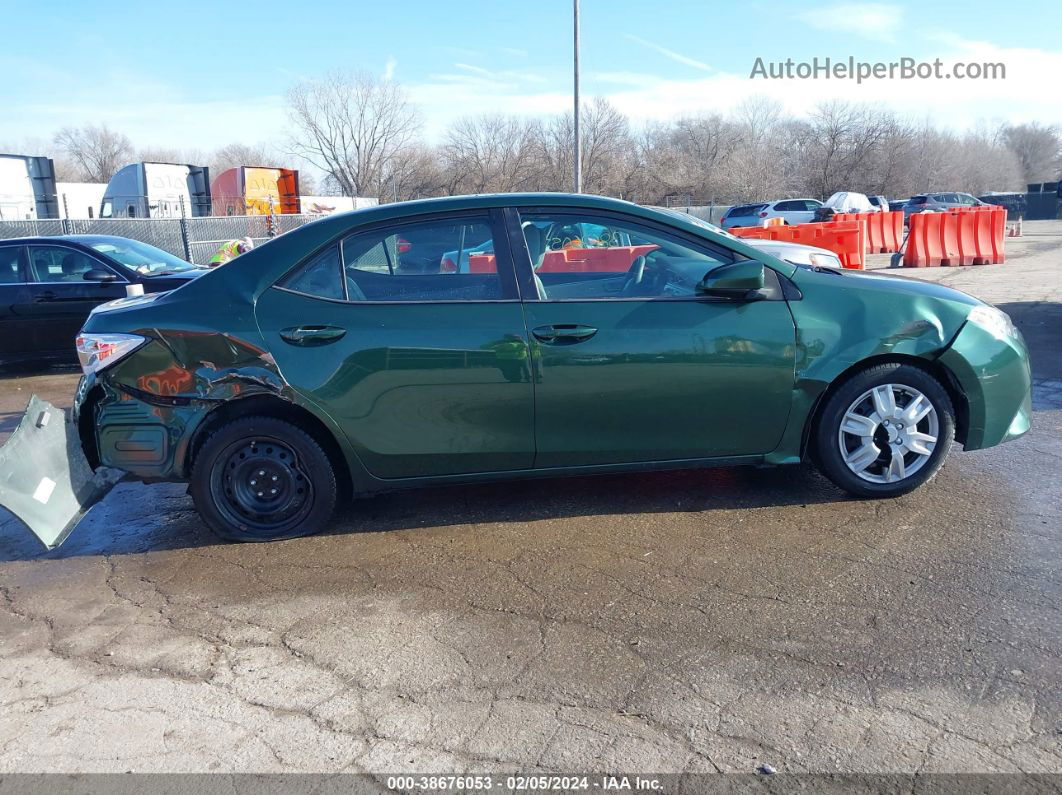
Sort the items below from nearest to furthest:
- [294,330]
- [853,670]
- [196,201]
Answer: [853,670]
[294,330]
[196,201]

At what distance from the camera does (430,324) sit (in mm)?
4078

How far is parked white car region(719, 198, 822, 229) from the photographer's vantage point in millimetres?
29781

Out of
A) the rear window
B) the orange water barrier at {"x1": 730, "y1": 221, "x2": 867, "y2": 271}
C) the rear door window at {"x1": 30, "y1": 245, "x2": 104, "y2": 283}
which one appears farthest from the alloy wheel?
the rear window

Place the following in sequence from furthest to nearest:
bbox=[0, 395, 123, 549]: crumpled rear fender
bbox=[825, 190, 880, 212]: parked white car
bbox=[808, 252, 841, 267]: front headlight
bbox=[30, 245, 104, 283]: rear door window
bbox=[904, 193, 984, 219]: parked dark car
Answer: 1. bbox=[904, 193, 984, 219]: parked dark car
2. bbox=[825, 190, 880, 212]: parked white car
3. bbox=[808, 252, 841, 267]: front headlight
4. bbox=[30, 245, 104, 283]: rear door window
5. bbox=[0, 395, 123, 549]: crumpled rear fender

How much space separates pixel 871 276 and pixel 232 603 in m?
3.66

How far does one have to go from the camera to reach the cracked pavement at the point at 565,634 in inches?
104

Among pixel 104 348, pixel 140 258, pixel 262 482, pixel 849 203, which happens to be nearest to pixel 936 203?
pixel 849 203

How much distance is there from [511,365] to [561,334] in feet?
0.95

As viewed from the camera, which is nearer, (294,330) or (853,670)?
(853,670)

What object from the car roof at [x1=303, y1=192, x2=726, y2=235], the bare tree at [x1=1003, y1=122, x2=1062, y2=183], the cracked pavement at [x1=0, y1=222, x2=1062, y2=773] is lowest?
the cracked pavement at [x1=0, y1=222, x2=1062, y2=773]

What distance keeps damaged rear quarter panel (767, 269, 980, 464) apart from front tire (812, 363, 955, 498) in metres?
0.10

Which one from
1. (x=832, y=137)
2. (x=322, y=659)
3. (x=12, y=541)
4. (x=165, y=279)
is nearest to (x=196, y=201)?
(x=165, y=279)

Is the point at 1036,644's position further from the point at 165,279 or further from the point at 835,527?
the point at 165,279

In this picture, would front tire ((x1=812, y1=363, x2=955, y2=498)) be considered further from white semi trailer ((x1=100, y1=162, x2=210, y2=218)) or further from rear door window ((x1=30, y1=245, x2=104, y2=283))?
white semi trailer ((x1=100, y1=162, x2=210, y2=218))
